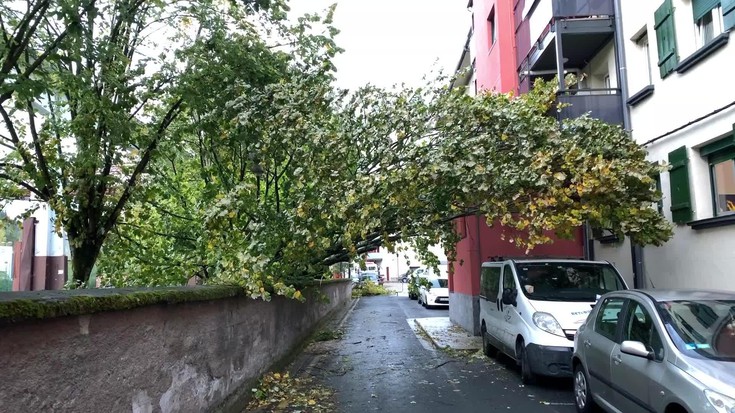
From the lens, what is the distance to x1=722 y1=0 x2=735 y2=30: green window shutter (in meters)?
8.13

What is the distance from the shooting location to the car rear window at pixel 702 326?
454cm

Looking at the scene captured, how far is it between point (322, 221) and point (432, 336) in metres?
7.29

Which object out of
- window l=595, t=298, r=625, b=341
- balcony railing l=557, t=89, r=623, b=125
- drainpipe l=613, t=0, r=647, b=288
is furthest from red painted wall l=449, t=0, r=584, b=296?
window l=595, t=298, r=625, b=341

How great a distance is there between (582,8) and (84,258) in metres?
10.7

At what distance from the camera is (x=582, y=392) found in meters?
6.55

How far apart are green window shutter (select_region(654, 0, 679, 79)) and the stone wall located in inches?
318

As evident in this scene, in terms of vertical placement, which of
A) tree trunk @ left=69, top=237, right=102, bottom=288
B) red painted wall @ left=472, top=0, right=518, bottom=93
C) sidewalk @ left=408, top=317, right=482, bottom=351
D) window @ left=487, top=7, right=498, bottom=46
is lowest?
sidewalk @ left=408, top=317, right=482, bottom=351

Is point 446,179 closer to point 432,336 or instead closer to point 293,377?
point 293,377

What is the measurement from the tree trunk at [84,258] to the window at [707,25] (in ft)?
33.3

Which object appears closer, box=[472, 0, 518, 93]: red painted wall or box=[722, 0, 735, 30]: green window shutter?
box=[722, 0, 735, 30]: green window shutter

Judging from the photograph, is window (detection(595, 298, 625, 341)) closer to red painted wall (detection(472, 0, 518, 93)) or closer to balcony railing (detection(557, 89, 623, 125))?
balcony railing (detection(557, 89, 623, 125))

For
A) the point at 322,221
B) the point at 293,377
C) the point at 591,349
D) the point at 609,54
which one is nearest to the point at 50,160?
the point at 322,221

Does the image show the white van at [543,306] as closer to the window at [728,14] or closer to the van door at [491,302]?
the van door at [491,302]

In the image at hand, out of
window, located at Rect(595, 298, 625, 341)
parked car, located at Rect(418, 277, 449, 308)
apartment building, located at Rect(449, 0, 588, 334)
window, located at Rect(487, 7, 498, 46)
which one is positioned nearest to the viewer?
window, located at Rect(595, 298, 625, 341)
